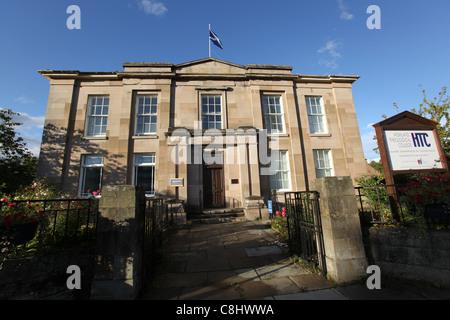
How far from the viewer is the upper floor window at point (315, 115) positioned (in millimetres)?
12977

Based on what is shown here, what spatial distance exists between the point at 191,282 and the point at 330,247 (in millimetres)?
2954

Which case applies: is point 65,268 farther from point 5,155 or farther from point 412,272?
point 5,155

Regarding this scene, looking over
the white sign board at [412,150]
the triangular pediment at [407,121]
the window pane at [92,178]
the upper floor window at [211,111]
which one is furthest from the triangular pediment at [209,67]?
the white sign board at [412,150]

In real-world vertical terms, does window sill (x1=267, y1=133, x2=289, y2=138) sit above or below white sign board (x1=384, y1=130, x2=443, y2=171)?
above

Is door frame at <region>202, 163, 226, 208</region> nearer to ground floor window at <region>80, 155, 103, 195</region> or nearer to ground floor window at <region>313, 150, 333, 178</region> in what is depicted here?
ground floor window at <region>80, 155, 103, 195</region>

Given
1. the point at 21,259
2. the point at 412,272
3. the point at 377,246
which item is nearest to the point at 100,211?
the point at 21,259

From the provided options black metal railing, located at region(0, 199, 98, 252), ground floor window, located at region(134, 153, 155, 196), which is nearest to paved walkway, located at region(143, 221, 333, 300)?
black metal railing, located at region(0, 199, 98, 252)

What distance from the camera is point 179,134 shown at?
10961mm

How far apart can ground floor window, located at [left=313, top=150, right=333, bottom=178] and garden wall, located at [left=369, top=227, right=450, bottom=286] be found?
8680mm

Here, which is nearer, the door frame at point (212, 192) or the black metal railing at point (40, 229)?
the black metal railing at point (40, 229)

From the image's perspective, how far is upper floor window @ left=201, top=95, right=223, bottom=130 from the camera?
11961 mm

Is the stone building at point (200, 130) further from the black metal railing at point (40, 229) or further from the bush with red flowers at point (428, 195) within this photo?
the bush with red flowers at point (428, 195)

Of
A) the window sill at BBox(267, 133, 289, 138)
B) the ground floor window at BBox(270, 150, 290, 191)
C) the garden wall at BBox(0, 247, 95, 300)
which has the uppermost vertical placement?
the window sill at BBox(267, 133, 289, 138)

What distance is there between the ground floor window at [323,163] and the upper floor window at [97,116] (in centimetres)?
1399
